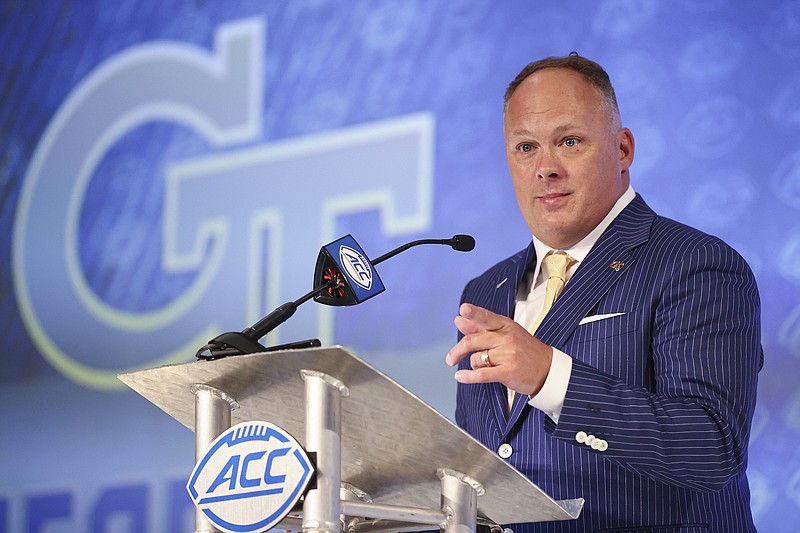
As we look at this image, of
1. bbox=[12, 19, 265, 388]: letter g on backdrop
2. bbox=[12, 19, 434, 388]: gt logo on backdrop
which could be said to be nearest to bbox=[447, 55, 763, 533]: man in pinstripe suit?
bbox=[12, 19, 434, 388]: gt logo on backdrop

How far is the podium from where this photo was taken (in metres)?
1.42

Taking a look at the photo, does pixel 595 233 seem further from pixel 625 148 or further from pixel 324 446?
pixel 324 446

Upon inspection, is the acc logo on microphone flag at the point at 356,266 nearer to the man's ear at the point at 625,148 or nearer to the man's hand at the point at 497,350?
the man's hand at the point at 497,350

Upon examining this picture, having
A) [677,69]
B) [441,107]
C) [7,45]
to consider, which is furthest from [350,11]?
[7,45]

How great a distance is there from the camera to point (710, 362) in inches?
75.7

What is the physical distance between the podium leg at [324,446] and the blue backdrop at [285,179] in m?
1.73

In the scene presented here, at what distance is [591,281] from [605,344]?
0.52 ft

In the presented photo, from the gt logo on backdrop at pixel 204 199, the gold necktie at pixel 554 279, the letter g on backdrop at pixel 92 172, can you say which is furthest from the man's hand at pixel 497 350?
the letter g on backdrop at pixel 92 172

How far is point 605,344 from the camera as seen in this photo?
211 cm

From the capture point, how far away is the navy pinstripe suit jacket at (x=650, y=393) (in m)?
1.78

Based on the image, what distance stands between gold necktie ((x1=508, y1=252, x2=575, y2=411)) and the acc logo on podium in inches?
33.8

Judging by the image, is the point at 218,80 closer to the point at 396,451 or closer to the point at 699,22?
the point at 699,22

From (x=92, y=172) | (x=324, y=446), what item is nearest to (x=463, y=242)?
(x=324, y=446)

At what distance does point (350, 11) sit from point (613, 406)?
2.40m
